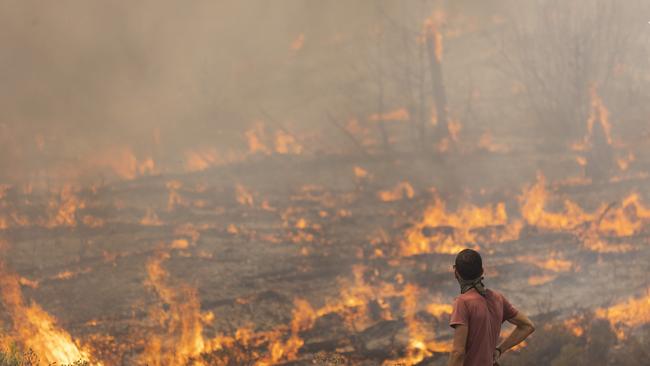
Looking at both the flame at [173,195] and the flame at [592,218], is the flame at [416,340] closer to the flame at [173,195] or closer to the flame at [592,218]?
the flame at [592,218]

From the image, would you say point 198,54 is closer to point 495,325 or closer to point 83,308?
point 83,308

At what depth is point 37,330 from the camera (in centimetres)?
652

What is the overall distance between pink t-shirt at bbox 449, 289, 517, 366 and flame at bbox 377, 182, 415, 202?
5.88 metres

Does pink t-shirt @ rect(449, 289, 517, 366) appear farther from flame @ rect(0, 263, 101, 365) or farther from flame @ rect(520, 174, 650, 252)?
flame @ rect(520, 174, 650, 252)

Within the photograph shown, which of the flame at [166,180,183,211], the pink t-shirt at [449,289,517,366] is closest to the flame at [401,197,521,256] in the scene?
the flame at [166,180,183,211]

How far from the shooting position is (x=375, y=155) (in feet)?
30.5

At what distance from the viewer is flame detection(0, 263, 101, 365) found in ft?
20.5

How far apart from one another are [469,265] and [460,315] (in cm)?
23

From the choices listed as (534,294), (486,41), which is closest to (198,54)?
(486,41)

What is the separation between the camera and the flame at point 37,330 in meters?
6.25

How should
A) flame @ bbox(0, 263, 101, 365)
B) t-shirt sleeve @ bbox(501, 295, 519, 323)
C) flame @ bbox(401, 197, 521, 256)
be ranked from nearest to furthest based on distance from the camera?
t-shirt sleeve @ bbox(501, 295, 519, 323) → flame @ bbox(0, 263, 101, 365) → flame @ bbox(401, 197, 521, 256)

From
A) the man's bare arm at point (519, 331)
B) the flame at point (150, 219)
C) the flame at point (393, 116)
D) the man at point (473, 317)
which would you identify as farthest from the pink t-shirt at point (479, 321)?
the flame at point (393, 116)

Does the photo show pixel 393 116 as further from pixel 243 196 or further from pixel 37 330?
pixel 37 330

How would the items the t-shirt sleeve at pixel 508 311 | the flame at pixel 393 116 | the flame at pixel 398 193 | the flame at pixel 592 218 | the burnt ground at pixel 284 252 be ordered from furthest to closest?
the flame at pixel 393 116, the flame at pixel 398 193, the flame at pixel 592 218, the burnt ground at pixel 284 252, the t-shirt sleeve at pixel 508 311
